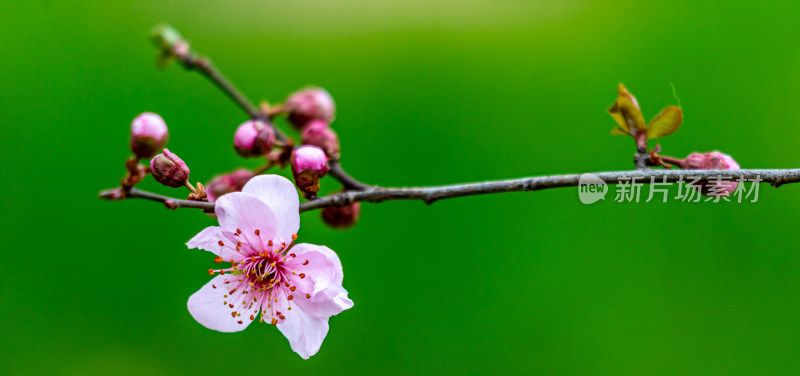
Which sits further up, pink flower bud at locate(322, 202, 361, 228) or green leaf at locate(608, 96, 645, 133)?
green leaf at locate(608, 96, 645, 133)

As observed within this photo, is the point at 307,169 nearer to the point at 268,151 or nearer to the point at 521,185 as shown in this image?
the point at 268,151

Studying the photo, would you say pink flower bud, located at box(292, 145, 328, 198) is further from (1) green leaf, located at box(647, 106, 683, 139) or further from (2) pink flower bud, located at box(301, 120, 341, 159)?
(1) green leaf, located at box(647, 106, 683, 139)

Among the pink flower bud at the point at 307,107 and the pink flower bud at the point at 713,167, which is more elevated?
the pink flower bud at the point at 307,107

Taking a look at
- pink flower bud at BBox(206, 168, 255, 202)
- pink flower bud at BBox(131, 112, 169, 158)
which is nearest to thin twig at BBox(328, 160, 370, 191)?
pink flower bud at BBox(206, 168, 255, 202)

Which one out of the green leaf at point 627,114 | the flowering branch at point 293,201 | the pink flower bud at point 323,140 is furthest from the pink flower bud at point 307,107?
the green leaf at point 627,114

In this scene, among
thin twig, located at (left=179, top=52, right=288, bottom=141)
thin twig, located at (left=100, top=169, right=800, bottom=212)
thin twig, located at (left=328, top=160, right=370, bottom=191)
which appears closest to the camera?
thin twig, located at (left=100, top=169, right=800, bottom=212)

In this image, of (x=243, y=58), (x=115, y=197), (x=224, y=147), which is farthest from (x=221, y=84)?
(x=243, y=58)

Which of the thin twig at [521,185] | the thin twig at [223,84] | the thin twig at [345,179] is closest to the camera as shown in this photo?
the thin twig at [521,185]

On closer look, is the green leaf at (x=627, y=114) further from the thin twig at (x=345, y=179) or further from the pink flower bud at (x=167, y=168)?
the pink flower bud at (x=167, y=168)
